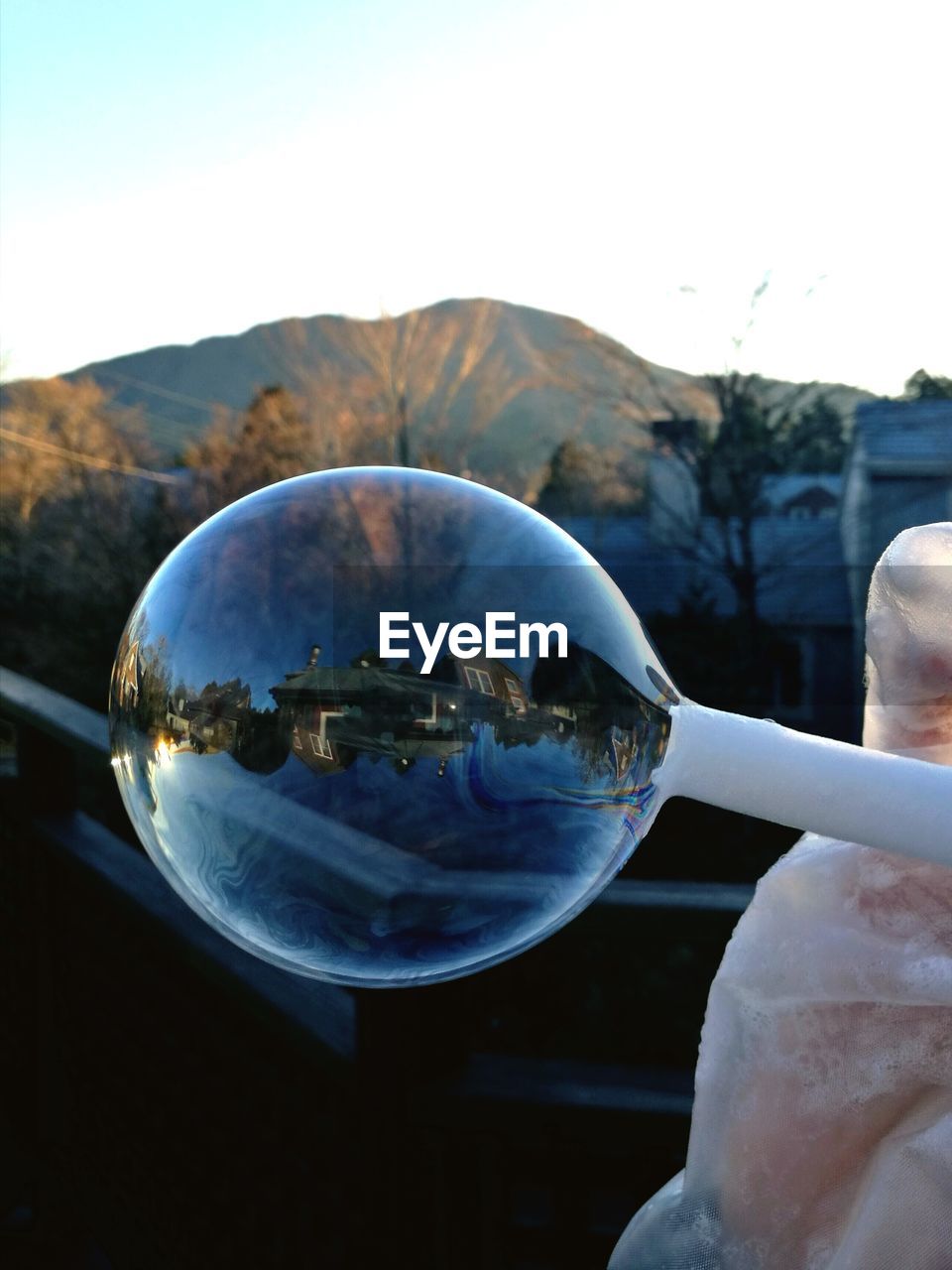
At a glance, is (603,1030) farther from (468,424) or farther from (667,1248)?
(468,424)

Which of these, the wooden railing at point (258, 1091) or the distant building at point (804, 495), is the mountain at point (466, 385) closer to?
the distant building at point (804, 495)

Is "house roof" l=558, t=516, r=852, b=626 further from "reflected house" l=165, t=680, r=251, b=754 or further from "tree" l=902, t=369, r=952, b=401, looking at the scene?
"reflected house" l=165, t=680, r=251, b=754

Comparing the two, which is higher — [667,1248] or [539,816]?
[539,816]

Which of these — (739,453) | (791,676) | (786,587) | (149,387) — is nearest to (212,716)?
(791,676)

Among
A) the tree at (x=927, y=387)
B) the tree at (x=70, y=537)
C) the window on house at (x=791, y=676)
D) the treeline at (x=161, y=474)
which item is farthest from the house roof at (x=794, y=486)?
the tree at (x=70, y=537)

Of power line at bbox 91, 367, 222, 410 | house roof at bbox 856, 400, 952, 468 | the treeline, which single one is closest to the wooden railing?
the treeline

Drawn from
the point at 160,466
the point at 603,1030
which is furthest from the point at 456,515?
the point at 160,466

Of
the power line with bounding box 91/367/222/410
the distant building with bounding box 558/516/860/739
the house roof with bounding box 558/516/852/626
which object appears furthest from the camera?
the power line with bounding box 91/367/222/410
